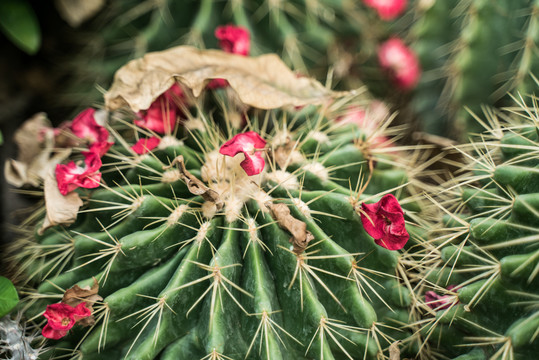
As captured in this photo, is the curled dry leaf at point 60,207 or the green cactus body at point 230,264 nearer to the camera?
the green cactus body at point 230,264

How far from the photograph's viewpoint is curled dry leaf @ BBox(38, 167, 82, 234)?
51.9 inches

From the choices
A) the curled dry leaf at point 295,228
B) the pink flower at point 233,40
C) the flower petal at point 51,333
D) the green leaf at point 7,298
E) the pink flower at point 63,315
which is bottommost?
the flower petal at point 51,333

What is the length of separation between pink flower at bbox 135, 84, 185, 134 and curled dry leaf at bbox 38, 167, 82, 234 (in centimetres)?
29

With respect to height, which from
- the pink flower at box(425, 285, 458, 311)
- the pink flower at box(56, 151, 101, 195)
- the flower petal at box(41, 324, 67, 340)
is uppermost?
the pink flower at box(56, 151, 101, 195)

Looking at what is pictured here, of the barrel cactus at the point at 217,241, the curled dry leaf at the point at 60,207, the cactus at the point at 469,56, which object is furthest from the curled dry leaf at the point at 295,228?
the cactus at the point at 469,56

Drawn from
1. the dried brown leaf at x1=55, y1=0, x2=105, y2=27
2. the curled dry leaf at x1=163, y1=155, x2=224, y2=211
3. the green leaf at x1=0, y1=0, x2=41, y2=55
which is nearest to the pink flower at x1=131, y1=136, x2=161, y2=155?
the curled dry leaf at x1=163, y1=155, x2=224, y2=211

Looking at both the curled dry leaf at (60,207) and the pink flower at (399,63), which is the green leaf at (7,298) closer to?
the curled dry leaf at (60,207)

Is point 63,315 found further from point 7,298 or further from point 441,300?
point 441,300

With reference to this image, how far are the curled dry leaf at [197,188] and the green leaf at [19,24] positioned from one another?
1.00m

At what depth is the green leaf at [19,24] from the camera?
5.95 feet

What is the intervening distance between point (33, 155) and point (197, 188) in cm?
74

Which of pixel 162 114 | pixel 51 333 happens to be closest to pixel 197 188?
pixel 162 114

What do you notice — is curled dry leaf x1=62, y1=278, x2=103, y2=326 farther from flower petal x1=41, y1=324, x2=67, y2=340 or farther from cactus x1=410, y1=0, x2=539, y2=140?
cactus x1=410, y1=0, x2=539, y2=140

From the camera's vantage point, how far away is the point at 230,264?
115 centimetres
